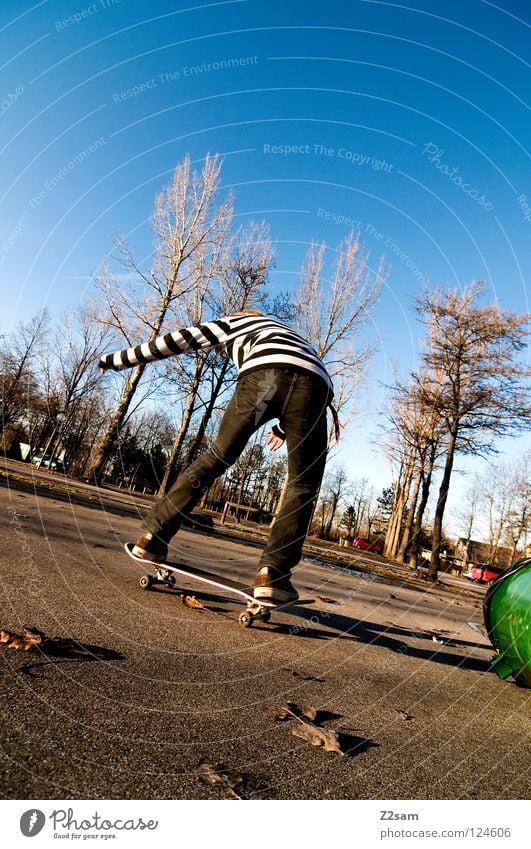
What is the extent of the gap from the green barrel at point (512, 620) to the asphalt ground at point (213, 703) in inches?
5.8

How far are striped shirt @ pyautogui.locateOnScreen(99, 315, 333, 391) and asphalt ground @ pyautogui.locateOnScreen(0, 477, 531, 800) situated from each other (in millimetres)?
1486

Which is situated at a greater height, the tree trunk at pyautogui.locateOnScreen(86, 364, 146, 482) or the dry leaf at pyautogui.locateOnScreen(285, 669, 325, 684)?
the tree trunk at pyautogui.locateOnScreen(86, 364, 146, 482)

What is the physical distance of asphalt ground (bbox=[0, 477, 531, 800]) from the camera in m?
0.94

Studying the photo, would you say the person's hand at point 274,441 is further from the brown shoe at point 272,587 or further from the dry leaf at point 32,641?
the dry leaf at point 32,641

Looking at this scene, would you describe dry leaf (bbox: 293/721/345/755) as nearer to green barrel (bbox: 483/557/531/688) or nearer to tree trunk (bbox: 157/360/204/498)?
green barrel (bbox: 483/557/531/688)

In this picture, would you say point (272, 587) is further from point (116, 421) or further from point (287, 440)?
point (116, 421)

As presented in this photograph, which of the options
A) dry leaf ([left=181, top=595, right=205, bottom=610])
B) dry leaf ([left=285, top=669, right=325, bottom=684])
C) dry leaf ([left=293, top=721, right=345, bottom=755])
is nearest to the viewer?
dry leaf ([left=293, top=721, right=345, bottom=755])

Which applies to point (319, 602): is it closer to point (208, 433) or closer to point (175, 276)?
point (175, 276)

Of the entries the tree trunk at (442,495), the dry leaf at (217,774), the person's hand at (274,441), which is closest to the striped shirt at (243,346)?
the person's hand at (274,441)

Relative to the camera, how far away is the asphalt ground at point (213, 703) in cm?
94

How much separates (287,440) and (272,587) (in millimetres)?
871

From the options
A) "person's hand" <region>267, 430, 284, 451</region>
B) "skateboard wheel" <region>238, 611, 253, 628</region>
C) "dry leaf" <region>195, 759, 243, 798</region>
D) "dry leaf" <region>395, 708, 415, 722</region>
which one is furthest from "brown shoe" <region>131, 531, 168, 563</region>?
"dry leaf" <region>195, 759, 243, 798</region>
